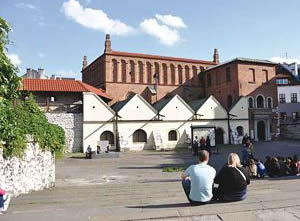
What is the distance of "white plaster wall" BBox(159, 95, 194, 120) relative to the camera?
3859 centimetres

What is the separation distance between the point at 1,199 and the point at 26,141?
335 cm

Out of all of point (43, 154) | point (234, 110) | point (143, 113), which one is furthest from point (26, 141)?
point (234, 110)

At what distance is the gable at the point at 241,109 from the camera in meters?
41.7

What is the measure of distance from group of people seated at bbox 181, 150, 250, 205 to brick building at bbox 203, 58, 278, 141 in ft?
126

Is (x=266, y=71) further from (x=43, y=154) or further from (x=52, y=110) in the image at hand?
(x=43, y=154)

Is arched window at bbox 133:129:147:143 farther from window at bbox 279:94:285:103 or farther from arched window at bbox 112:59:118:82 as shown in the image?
window at bbox 279:94:285:103

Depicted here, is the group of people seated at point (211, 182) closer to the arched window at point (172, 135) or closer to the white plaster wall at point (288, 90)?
the arched window at point (172, 135)


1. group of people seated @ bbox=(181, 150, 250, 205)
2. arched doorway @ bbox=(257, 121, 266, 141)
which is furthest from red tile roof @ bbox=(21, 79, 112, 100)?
group of people seated @ bbox=(181, 150, 250, 205)

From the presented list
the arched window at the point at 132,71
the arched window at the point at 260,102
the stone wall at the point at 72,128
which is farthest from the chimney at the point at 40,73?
the arched window at the point at 260,102

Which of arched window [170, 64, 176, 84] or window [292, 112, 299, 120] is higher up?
arched window [170, 64, 176, 84]

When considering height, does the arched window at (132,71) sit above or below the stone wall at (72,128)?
above

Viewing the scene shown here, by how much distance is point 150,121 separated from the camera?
37.7 metres

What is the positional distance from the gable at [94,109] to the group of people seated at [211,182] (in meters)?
29.6

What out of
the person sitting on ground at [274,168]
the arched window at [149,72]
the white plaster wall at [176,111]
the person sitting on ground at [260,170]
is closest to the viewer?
the person sitting on ground at [260,170]
